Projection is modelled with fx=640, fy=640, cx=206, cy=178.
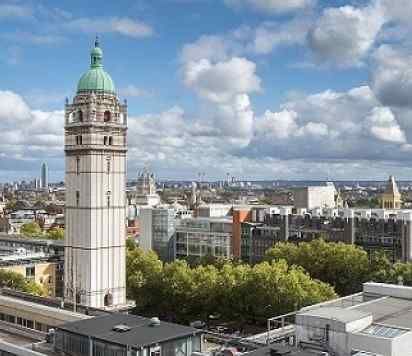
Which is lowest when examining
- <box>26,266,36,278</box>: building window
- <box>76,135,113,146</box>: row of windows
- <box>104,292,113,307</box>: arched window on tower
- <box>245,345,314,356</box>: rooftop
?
<box>104,292,113,307</box>: arched window on tower

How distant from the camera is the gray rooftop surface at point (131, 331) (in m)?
36.1

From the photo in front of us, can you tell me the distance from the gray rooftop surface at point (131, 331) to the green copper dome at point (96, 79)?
46.8 m

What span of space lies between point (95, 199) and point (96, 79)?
15.6 metres

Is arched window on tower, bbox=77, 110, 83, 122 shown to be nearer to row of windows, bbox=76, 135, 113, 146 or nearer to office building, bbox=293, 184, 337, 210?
row of windows, bbox=76, 135, 113, 146

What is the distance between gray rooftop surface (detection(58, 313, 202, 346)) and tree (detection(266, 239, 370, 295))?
201 feet

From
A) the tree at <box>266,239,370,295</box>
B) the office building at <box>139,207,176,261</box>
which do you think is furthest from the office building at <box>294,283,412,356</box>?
the office building at <box>139,207,176,261</box>

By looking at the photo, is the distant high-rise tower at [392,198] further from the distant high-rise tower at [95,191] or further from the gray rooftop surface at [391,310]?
the gray rooftop surface at [391,310]

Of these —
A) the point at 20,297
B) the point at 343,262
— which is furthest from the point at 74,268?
the point at 343,262

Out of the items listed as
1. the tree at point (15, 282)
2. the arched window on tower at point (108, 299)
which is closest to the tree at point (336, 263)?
the arched window on tower at point (108, 299)

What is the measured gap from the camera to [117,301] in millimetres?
84125

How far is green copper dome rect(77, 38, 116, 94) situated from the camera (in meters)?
82.9

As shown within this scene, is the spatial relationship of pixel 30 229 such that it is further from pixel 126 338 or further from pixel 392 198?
pixel 126 338

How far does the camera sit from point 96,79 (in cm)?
8306

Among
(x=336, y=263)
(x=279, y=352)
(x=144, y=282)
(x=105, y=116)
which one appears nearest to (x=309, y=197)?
(x=336, y=263)
